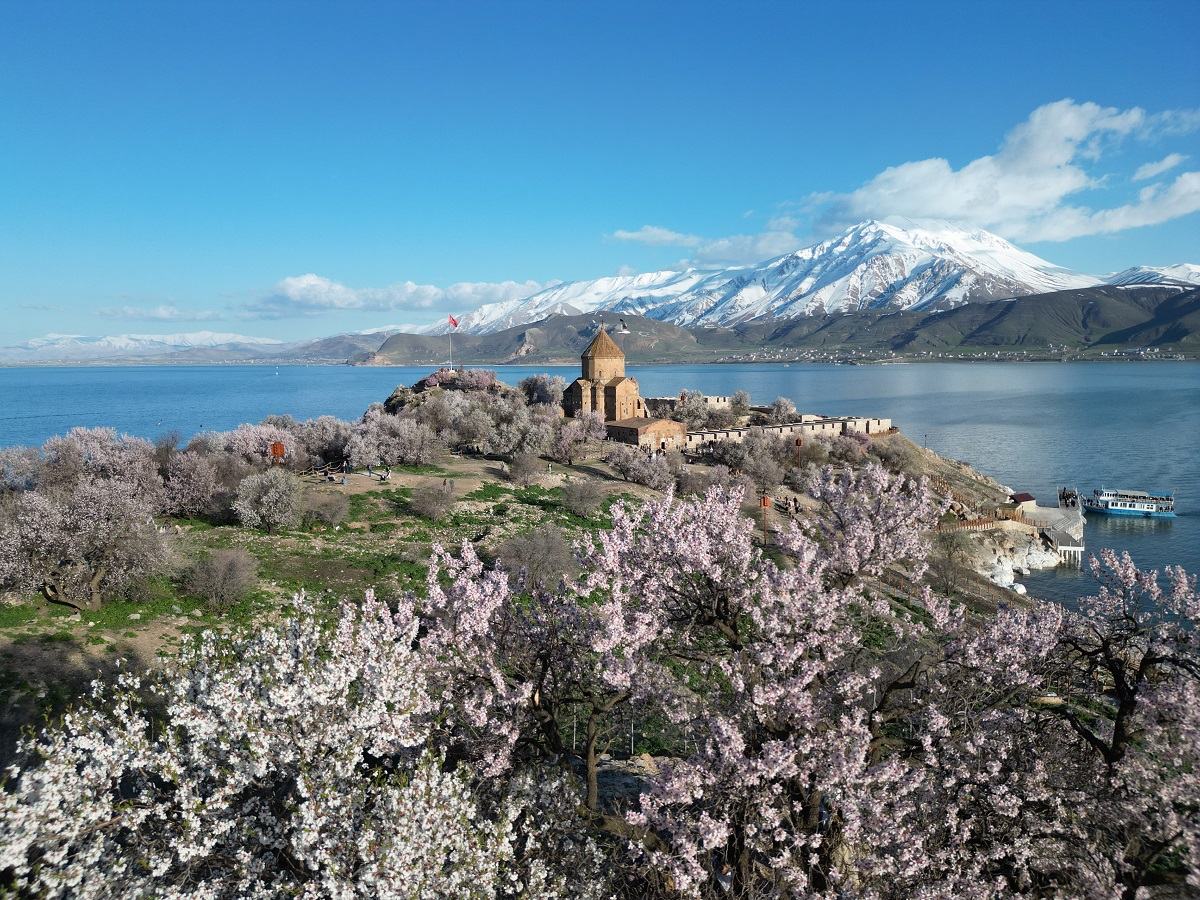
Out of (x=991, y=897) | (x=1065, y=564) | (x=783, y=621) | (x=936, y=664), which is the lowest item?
(x=1065, y=564)

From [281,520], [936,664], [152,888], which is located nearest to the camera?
[152,888]

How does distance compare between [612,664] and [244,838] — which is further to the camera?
[612,664]

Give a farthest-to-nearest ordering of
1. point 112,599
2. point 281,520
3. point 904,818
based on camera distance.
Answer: point 281,520 < point 112,599 < point 904,818

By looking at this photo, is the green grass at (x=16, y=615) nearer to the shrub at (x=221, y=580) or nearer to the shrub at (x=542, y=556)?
the shrub at (x=221, y=580)

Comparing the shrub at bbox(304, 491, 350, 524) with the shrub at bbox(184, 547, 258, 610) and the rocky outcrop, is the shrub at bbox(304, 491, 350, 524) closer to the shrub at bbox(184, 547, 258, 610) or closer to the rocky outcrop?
the shrub at bbox(184, 547, 258, 610)

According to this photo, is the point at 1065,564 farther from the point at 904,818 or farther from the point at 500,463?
the point at 904,818

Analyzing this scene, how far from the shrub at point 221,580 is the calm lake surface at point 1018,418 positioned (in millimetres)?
37152

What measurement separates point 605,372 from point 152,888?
2322 inches

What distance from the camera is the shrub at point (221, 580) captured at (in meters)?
19.7

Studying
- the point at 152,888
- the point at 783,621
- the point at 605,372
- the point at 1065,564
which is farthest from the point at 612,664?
the point at 605,372

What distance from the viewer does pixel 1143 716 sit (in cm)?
787

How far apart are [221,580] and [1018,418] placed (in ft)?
370

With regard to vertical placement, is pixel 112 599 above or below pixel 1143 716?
below

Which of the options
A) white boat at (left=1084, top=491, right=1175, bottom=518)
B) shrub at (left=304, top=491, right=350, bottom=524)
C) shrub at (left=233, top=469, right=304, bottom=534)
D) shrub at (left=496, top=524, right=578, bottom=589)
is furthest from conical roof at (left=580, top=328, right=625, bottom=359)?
white boat at (left=1084, top=491, right=1175, bottom=518)
